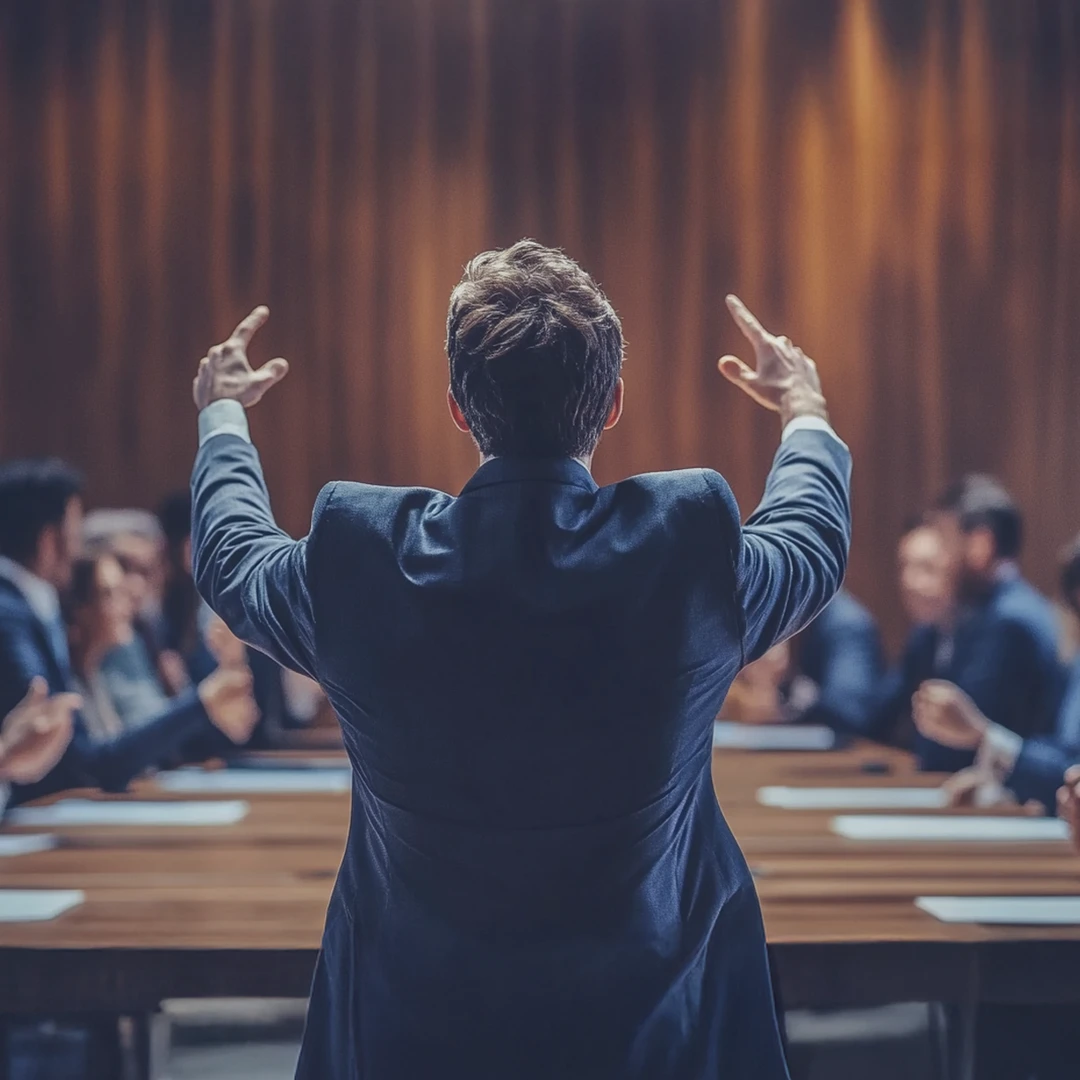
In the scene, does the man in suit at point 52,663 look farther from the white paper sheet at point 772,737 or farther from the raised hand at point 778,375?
the raised hand at point 778,375

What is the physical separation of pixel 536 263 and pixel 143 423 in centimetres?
440

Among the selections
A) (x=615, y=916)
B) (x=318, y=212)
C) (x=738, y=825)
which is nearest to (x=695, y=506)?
(x=615, y=916)

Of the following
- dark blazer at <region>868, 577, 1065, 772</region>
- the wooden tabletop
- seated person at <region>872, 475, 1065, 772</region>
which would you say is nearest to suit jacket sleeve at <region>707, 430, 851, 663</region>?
the wooden tabletop

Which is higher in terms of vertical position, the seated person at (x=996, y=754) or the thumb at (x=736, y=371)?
the thumb at (x=736, y=371)

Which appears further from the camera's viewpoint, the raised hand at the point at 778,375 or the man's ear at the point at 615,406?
the raised hand at the point at 778,375

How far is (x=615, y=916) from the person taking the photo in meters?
0.97

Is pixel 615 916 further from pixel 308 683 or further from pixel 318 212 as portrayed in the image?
pixel 318 212

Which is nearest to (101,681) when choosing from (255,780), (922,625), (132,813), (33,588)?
(33,588)

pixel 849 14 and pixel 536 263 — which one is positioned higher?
pixel 849 14

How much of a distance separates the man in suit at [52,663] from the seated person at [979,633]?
5.60 feet

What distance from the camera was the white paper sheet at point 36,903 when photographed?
1.62 m

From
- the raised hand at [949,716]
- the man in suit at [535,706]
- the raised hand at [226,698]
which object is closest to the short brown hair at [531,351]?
the man in suit at [535,706]

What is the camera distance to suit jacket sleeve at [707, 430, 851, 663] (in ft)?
3.20

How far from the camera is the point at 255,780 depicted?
2.91 meters
